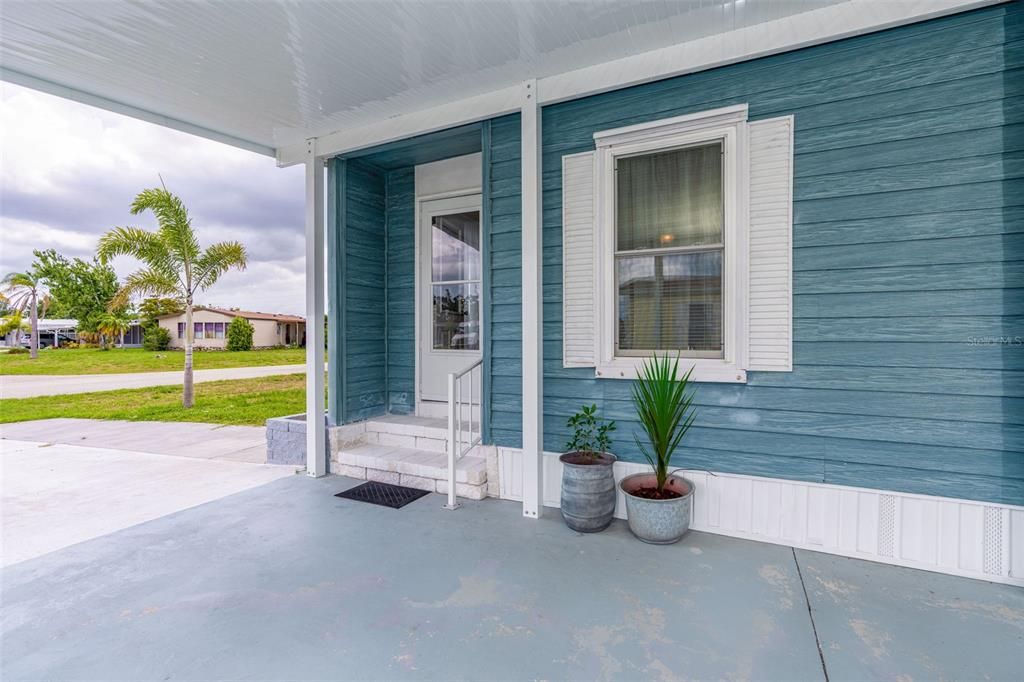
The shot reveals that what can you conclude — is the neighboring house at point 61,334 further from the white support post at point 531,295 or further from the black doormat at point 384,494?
the white support post at point 531,295

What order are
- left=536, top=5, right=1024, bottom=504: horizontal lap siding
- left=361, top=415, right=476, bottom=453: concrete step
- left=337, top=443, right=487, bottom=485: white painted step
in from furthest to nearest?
left=361, top=415, right=476, bottom=453: concrete step
left=337, top=443, right=487, bottom=485: white painted step
left=536, top=5, right=1024, bottom=504: horizontal lap siding

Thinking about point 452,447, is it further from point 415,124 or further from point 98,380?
point 98,380

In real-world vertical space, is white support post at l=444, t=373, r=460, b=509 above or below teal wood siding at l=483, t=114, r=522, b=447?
below

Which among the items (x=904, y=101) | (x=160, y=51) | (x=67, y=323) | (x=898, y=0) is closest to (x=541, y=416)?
(x=904, y=101)

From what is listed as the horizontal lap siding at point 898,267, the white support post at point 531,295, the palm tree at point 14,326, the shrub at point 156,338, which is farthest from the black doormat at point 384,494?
the palm tree at point 14,326

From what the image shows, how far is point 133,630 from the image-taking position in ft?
6.22

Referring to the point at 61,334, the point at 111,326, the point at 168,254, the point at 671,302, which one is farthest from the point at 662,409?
the point at 61,334

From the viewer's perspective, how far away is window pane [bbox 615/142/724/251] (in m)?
2.81

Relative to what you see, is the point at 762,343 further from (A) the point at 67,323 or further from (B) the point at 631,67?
(A) the point at 67,323

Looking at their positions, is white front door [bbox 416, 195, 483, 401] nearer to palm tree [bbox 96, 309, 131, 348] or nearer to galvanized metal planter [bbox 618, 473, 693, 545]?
galvanized metal planter [bbox 618, 473, 693, 545]

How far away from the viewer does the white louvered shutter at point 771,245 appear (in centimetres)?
258

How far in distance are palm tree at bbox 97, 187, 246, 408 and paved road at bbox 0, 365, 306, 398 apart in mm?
3917

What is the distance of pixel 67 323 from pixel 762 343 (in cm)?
1765

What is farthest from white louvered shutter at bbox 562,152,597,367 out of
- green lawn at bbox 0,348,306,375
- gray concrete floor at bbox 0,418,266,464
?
green lawn at bbox 0,348,306,375
